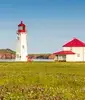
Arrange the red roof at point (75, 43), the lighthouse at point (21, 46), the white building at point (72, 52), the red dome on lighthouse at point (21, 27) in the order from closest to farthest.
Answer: the lighthouse at point (21, 46)
the red dome on lighthouse at point (21, 27)
the white building at point (72, 52)
the red roof at point (75, 43)

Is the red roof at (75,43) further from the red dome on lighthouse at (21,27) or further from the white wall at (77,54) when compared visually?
the red dome on lighthouse at (21,27)

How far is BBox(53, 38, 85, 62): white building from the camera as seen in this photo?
120375 mm

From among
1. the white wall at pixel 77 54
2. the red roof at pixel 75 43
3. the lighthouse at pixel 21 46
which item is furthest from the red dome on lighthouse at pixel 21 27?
the red roof at pixel 75 43

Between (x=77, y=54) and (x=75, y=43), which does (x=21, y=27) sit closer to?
(x=77, y=54)

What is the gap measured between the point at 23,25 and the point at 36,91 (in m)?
87.5

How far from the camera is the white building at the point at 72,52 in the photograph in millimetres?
120375

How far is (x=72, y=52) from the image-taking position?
403ft

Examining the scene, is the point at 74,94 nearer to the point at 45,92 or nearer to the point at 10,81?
the point at 45,92

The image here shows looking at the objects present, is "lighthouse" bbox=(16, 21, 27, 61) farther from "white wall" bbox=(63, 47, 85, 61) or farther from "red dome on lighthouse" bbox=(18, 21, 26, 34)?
"white wall" bbox=(63, 47, 85, 61)

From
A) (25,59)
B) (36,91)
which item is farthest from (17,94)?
(25,59)

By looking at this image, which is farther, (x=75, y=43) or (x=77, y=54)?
(x=75, y=43)

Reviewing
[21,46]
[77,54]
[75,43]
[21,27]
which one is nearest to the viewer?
[21,46]

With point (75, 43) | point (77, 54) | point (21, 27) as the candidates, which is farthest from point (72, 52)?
point (21, 27)

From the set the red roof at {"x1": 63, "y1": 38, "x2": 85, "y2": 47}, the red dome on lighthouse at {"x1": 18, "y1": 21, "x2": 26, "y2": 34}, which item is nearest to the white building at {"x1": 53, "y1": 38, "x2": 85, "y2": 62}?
the red roof at {"x1": 63, "y1": 38, "x2": 85, "y2": 47}
